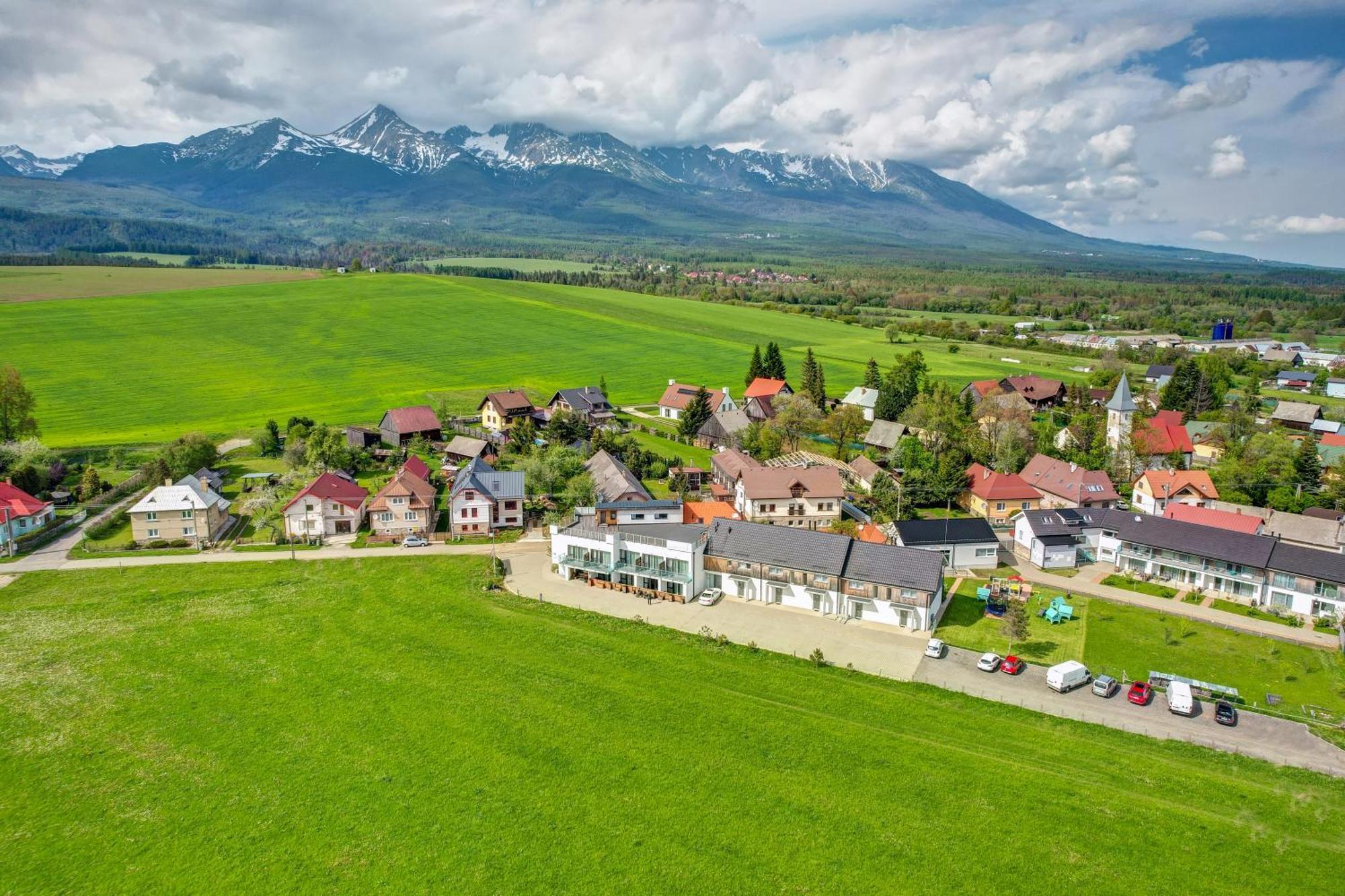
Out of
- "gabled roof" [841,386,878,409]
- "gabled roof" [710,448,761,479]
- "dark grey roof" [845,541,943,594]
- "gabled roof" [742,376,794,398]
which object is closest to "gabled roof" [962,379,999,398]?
"gabled roof" [841,386,878,409]

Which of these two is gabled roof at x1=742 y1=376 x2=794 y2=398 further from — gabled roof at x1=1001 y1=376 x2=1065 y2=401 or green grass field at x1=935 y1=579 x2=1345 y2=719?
green grass field at x1=935 y1=579 x2=1345 y2=719

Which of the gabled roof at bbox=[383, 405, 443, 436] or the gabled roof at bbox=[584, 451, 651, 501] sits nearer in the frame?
the gabled roof at bbox=[584, 451, 651, 501]

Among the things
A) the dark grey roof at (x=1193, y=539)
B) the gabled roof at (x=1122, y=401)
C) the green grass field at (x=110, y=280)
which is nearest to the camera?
the dark grey roof at (x=1193, y=539)

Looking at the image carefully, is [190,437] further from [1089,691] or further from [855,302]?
[855,302]

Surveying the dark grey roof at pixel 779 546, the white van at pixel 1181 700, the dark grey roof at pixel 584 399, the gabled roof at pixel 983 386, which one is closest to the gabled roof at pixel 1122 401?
the gabled roof at pixel 983 386

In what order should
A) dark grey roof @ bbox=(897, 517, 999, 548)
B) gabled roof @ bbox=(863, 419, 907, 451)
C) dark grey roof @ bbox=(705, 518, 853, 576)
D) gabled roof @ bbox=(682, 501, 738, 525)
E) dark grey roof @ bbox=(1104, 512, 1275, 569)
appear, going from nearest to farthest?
dark grey roof @ bbox=(705, 518, 853, 576) → dark grey roof @ bbox=(1104, 512, 1275, 569) → dark grey roof @ bbox=(897, 517, 999, 548) → gabled roof @ bbox=(682, 501, 738, 525) → gabled roof @ bbox=(863, 419, 907, 451)

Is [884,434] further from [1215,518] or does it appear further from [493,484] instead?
[493,484]

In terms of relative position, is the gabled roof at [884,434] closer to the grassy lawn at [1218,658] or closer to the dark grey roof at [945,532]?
the dark grey roof at [945,532]

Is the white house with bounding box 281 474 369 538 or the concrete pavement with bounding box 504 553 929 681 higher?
the white house with bounding box 281 474 369 538
